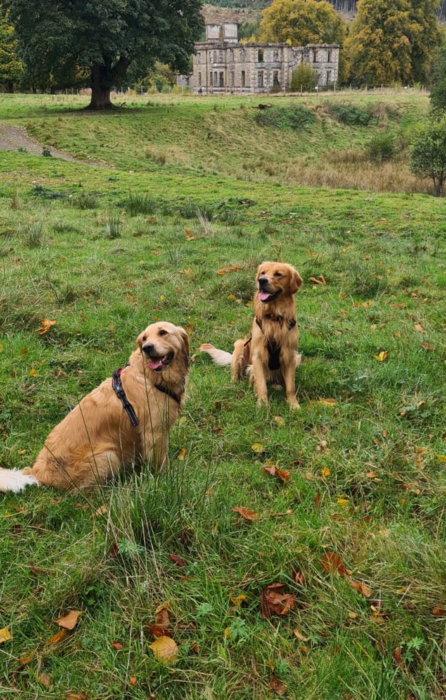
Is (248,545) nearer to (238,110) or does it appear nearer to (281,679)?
(281,679)

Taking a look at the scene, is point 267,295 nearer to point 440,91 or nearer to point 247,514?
point 247,514

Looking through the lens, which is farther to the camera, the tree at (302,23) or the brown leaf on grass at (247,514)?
the tree at (302,23)

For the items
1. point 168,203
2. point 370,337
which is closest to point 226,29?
point 168,203

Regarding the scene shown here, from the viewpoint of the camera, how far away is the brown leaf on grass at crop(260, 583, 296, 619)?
2475mm

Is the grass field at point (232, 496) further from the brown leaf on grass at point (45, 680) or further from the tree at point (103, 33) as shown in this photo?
the tree at point (103, 33)

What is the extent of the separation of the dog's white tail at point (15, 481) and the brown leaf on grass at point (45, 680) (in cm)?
140

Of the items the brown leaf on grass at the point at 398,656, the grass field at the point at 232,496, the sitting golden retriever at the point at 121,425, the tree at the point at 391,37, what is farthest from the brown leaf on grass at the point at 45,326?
the tree at the point at 391,37

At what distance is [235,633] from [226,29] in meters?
110

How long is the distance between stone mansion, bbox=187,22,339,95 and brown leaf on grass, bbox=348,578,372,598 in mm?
84187

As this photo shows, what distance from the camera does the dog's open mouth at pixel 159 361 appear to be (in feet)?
11.8

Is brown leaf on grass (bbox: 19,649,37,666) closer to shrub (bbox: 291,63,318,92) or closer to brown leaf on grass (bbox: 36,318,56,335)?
brown leaf on grass (bbox: 36,318,56,335)

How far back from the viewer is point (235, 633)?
7.62ft

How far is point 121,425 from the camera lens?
355 cm

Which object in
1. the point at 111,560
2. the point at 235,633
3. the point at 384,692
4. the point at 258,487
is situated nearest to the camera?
the point at 384,692
